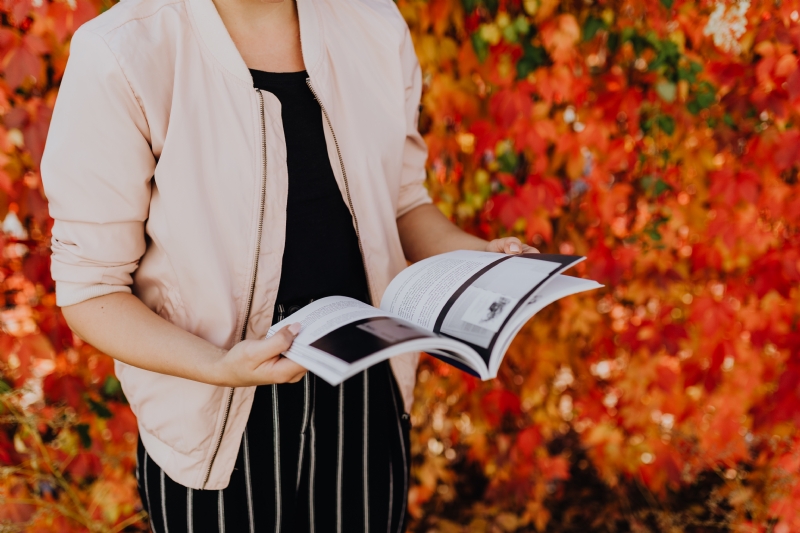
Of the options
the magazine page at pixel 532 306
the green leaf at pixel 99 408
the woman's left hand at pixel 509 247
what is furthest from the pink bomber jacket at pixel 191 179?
the green leaf at pixel 99 408

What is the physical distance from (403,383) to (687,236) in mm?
1392

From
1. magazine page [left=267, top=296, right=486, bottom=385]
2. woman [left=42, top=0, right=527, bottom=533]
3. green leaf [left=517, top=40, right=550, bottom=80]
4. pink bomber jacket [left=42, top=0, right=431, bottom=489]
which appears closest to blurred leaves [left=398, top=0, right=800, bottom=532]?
green leaf [left=517, top=40, right=550, bottom=80]

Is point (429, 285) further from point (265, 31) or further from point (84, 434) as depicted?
point (84, 434)

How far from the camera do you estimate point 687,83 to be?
1.81m

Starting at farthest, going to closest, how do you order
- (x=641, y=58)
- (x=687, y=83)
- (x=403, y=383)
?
(x=641, y=58)
(x=687, y=83)
(x=403, y=383)

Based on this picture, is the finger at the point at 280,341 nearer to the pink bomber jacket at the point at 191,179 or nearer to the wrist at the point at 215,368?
the wrist at the point at 215,368

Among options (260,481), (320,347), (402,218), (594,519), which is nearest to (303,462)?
(260,481)

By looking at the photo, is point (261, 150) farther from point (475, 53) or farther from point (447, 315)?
point (475, 53)

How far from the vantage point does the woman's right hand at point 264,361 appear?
2.71 feet

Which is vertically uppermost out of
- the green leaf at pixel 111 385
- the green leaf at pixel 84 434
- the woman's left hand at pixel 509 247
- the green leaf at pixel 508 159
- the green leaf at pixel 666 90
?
the green leaf at pixel 666 90

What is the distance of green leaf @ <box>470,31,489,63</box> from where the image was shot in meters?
1.74

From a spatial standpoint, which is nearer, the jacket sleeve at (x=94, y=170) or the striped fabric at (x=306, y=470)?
the jacket sleeve at (x=94, y=170)

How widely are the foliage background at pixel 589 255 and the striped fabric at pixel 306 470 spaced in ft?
2.71

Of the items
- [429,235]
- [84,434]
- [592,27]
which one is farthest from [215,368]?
[592,27]
